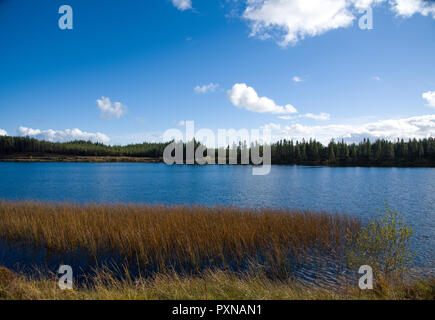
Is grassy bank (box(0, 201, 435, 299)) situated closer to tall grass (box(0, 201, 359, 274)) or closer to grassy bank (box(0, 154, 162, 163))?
tall grass (box(0, 201, 359, 274))

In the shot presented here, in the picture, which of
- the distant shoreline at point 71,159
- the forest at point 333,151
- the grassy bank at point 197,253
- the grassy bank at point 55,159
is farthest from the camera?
the distant shoreline at point 71,159

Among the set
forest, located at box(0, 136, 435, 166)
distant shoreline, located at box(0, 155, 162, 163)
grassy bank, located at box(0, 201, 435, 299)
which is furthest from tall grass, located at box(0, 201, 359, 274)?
distant shoreline, located at box(0, 155, 162, 163)

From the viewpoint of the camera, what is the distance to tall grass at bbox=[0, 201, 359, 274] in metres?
9.43

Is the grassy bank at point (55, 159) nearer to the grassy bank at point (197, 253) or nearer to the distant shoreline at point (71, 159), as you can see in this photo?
the distant shoreline at point (71, 159)

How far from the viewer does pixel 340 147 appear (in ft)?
381

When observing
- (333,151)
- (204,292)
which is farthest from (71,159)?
(204,292)

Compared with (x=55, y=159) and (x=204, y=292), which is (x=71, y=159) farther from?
(x=204, y=292)

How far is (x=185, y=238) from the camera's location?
10617 millimetres

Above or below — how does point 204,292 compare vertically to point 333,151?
below

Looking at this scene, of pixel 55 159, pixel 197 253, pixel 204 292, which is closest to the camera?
pixel 204 292

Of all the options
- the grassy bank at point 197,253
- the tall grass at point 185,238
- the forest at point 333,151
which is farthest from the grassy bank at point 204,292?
the forest at point 333,151

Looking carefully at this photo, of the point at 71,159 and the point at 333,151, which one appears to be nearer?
the point at 333,151

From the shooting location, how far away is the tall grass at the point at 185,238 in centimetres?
943
